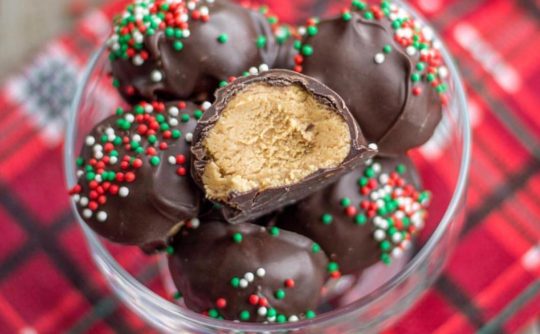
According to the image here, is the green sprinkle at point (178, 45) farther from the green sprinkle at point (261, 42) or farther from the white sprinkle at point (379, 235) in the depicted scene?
the white sprinkle at point (379, 235)

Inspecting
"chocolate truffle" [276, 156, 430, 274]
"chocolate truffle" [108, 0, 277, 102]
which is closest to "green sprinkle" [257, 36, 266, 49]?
"chocolate truffle" [108, 0, 277, 102]

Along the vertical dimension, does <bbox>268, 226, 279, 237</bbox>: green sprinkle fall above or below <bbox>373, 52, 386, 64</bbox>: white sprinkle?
below

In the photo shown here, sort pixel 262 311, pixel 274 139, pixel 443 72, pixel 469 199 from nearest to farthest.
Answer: pixel 274 139
pixel 262 311
pixel 443 72
pixel 469 199

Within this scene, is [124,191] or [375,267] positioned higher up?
[124,191]

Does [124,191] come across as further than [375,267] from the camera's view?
No

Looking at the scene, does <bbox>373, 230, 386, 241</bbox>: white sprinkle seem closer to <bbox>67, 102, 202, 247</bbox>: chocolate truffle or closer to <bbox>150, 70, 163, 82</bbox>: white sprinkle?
<bbox>67, 102, 202, 247</bbox>: chocolate truffle

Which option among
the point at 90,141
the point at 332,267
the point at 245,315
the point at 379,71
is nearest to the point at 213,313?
the point at 245,315

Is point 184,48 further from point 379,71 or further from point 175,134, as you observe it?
point 379,71
